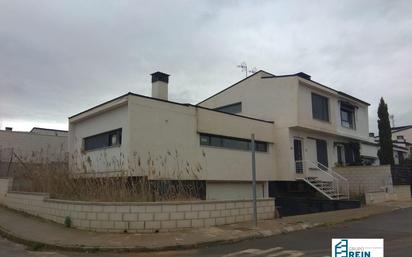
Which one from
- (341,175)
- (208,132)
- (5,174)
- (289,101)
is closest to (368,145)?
(341,175)

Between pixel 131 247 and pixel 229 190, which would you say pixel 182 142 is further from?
pixel 131 247

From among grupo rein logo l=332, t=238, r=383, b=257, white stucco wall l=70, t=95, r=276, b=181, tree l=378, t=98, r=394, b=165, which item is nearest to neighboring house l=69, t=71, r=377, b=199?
white stucco wall l=70, t=95, r=276, b=181

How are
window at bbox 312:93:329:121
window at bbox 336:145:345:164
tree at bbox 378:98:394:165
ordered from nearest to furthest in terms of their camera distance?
window at bbox 312:93:329:121, tree at bbox 378:98:394:165, window at bbox 336:145:345:164

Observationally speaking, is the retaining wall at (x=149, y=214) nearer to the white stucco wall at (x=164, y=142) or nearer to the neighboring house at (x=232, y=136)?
the neighboring house at (x=232, y=136)

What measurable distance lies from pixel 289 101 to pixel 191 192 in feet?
40.2

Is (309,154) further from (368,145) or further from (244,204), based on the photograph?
(244,204)

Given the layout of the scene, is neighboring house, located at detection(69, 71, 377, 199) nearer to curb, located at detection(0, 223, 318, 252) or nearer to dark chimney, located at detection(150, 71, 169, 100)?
dark chimney, located at detection(150, 71, 169, 100)

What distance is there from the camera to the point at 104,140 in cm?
2108

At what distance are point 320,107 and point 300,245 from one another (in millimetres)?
18705

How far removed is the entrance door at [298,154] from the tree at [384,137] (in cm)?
750

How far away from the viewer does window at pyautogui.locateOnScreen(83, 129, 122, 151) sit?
19.8m

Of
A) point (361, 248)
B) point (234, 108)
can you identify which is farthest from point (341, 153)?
point (361, 248)

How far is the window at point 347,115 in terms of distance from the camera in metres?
30.8

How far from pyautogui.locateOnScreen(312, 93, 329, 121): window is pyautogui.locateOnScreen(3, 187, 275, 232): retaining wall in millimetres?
14786
